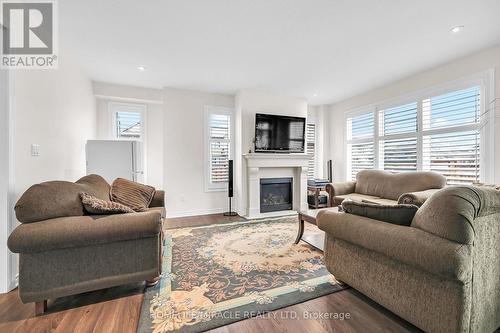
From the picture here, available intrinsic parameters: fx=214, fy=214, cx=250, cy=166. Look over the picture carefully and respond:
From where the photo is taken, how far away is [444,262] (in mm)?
1095

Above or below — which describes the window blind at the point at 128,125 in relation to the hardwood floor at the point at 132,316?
above

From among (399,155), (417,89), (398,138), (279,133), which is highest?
(417,89)

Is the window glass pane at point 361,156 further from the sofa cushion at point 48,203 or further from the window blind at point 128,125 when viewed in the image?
the sofa cushion at point 48,203

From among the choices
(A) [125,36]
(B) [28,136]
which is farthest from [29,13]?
(B) [28,136]

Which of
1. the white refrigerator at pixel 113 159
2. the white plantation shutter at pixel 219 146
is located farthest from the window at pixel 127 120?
the white plantation shutter at pixel 219 146

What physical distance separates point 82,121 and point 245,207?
3.29 metres

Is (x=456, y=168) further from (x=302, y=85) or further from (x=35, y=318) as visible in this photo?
(x=35, y=318)

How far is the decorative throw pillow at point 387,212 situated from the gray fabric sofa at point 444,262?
2.5 inches

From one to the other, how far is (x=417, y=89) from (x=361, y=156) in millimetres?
1692

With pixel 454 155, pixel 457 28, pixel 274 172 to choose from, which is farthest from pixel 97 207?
pixel 454 155

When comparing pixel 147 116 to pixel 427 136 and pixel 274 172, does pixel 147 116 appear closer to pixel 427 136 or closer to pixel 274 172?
pixel 274 172

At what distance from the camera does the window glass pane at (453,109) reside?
3.13 m

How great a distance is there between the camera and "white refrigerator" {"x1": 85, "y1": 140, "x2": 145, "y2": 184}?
11.6ft

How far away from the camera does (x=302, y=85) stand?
4324 millimetres
